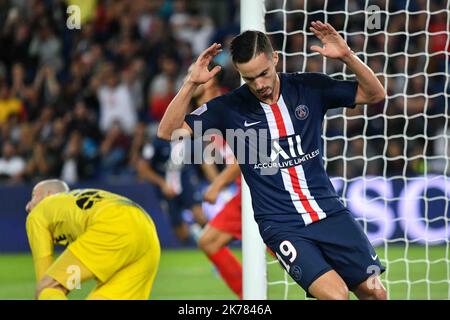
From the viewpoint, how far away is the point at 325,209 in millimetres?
5617

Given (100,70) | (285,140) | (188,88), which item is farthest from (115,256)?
(100,70)

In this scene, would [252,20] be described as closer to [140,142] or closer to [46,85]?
[140,142]

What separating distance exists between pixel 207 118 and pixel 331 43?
85cm

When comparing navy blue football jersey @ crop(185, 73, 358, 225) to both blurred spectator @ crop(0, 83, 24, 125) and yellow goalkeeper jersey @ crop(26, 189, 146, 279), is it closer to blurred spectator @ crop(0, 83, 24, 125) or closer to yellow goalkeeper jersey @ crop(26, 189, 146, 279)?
yellow goalkeeper jersey @ crop(26, 189, 146, 279)

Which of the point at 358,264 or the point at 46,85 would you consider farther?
the point at 46,85

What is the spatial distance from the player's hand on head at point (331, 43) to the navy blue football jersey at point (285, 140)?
262mm

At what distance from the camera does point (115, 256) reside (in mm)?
5996

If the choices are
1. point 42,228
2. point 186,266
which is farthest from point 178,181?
point 42,228

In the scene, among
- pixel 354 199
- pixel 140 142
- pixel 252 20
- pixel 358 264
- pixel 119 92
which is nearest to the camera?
pixel 358 264

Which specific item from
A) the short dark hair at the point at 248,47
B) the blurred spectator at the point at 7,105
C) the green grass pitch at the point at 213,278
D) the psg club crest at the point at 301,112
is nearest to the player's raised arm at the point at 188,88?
→ the short dark hair at the point at 248,47

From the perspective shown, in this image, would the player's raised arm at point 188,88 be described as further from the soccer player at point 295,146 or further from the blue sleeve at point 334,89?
the blue sleeve at point 334,89

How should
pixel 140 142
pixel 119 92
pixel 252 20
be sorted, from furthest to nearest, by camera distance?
pixel 119 92 → pixel 140 142 → pixel 252 20

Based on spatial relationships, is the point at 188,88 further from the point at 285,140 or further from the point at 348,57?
the point at 348,57

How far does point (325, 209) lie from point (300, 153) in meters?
0.36
